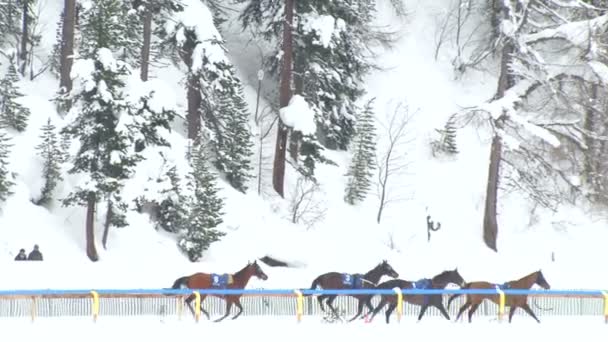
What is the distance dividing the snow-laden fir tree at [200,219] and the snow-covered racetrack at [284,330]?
8.73 m

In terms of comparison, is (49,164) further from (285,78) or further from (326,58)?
(326,58)

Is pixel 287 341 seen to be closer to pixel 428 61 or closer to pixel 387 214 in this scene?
pixel 387 214

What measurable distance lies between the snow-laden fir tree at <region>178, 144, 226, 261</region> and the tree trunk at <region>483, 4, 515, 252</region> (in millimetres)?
10740

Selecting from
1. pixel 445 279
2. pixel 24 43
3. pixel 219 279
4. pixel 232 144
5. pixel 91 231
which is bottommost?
pixel 219 279

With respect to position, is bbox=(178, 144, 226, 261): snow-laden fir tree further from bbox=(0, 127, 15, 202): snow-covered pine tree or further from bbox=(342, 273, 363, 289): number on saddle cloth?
bbox=(342, 273, 363, 289): number on saddle cloth

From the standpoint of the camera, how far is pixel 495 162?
3039 cm

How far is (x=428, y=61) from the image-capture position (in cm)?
5050

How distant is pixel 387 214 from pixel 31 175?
1646cm

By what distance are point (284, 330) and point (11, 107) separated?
1665 cm

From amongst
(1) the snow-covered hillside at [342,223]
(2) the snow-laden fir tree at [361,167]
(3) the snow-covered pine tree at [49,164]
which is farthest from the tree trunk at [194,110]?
(2) the snow-laden fir tree at [361,167]

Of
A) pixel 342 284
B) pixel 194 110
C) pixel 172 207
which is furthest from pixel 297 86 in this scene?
pixel 342 284

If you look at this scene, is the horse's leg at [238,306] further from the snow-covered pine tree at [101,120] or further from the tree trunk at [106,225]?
the tree trunk at [106,225]

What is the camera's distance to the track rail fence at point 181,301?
54.5 feet

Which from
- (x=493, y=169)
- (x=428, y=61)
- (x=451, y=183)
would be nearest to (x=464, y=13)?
(x=428, y=61)
